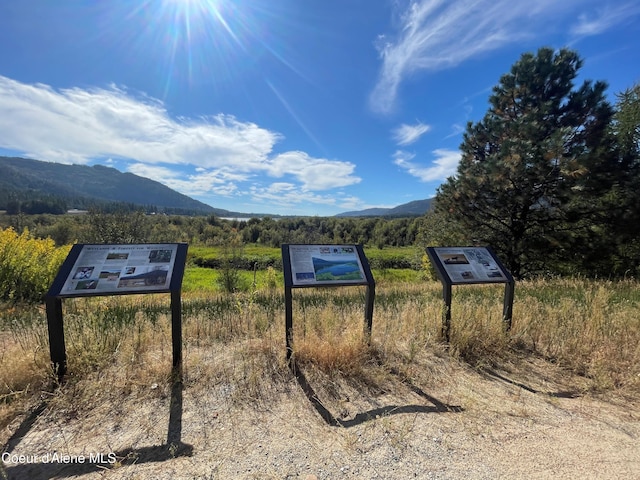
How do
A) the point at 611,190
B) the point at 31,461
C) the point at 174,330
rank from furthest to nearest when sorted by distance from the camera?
the point at 611,190 → the point at 174,330 → the point at 31,461

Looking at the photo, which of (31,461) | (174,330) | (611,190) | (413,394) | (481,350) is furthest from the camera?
(611,190)

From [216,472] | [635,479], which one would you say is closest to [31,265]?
[216,472]

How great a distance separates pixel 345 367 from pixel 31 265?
8884 millimetres

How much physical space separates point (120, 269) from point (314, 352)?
2.25 metres

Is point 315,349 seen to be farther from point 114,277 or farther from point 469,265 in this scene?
point 469,265

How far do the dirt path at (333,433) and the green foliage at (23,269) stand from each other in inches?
274

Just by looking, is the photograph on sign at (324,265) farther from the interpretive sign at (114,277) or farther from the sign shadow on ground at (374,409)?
the interpretive sign at (114,277)

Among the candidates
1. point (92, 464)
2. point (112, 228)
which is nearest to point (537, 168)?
point (92, 464)

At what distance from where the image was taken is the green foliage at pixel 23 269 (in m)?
7.45

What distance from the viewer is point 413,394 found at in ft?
10.1

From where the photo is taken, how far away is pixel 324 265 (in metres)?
3.72

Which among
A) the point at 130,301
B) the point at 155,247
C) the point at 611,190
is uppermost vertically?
the point at 611,190

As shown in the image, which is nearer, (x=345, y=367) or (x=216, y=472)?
(x=216, y=472)

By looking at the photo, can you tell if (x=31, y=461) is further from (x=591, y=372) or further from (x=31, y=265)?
(x=31, y=265)
